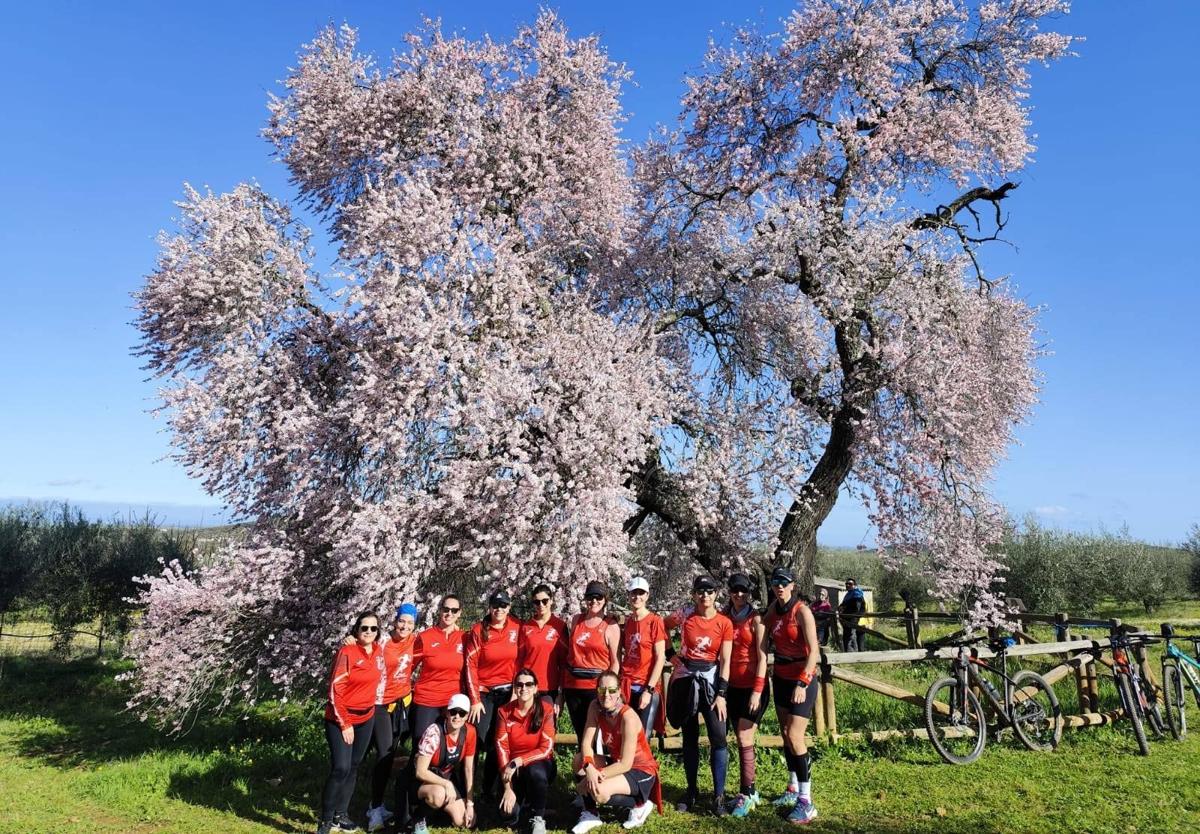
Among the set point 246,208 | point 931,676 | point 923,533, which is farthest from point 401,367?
point 931,676

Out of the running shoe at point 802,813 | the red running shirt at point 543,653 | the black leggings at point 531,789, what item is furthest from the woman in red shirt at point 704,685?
the black leggings at point 531,789

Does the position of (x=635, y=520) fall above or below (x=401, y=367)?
below

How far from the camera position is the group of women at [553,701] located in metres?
7.33

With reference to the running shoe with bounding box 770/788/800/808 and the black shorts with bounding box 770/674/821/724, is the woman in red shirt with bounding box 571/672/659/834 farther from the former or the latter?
the black shorts with bounding box 770/674/821/724

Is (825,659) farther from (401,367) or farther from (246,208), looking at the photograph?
(246,208)

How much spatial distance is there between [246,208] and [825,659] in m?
13.0

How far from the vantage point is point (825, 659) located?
9.58m

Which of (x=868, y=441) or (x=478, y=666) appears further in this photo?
(x=868, y=441)

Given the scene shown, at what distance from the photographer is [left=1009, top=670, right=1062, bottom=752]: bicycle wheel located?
9.96 metres

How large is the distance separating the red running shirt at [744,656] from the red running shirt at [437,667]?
9.62 feet

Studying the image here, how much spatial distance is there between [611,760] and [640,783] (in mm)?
366

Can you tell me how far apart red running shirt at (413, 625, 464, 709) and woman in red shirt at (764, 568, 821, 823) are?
3368 mm

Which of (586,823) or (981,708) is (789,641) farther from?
(981,708)

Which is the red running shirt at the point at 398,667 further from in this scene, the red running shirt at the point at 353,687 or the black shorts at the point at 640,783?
the black shorts at the point at 640,783
